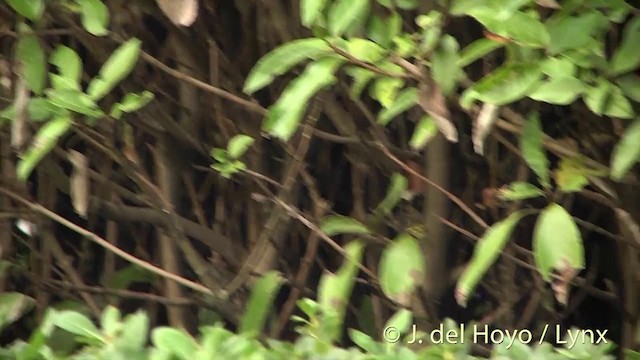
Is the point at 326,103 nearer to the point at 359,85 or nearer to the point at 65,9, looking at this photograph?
the point at 359,85

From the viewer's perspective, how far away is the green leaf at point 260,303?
1.15 metres

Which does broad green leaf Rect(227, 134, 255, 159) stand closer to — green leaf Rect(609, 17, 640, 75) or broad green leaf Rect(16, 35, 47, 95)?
broad green leaf Rect(16, 35, 47, 95)

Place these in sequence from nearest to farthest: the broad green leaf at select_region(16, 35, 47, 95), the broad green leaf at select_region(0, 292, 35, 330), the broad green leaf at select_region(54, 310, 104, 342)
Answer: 1. the broad green leaf at select_region(54, 310, 104, 342)
2. the broad green leaf at select_region(16, 35, 47, 95)
3. the broad green leaf at select_region(0, 292, 35, 330)

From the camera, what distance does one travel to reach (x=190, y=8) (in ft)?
3.50

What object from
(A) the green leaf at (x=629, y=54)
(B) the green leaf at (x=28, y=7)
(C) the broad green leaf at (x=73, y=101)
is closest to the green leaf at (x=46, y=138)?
(C) the broad green leaf at (x=73, y=101)

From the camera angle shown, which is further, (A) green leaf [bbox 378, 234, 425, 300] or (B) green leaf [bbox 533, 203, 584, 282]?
(A) green leaf [bbox 378, 234, 425, 300]

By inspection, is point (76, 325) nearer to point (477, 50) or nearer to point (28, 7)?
point (28, 7)

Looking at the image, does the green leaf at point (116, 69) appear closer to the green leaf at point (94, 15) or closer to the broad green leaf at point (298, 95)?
the green leaf at point (94, 15)

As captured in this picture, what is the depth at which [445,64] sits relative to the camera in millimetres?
900

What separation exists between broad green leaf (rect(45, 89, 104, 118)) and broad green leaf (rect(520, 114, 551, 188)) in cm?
53

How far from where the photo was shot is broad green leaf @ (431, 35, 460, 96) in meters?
0.90

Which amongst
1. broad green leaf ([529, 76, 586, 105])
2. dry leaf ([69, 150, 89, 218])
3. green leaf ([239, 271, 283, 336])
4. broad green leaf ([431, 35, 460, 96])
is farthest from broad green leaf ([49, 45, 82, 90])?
broad green leaf ([529, 76, 586, 105])

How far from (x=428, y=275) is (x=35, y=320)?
2.17 feet

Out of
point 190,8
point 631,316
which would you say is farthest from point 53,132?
Result: point 631,316
